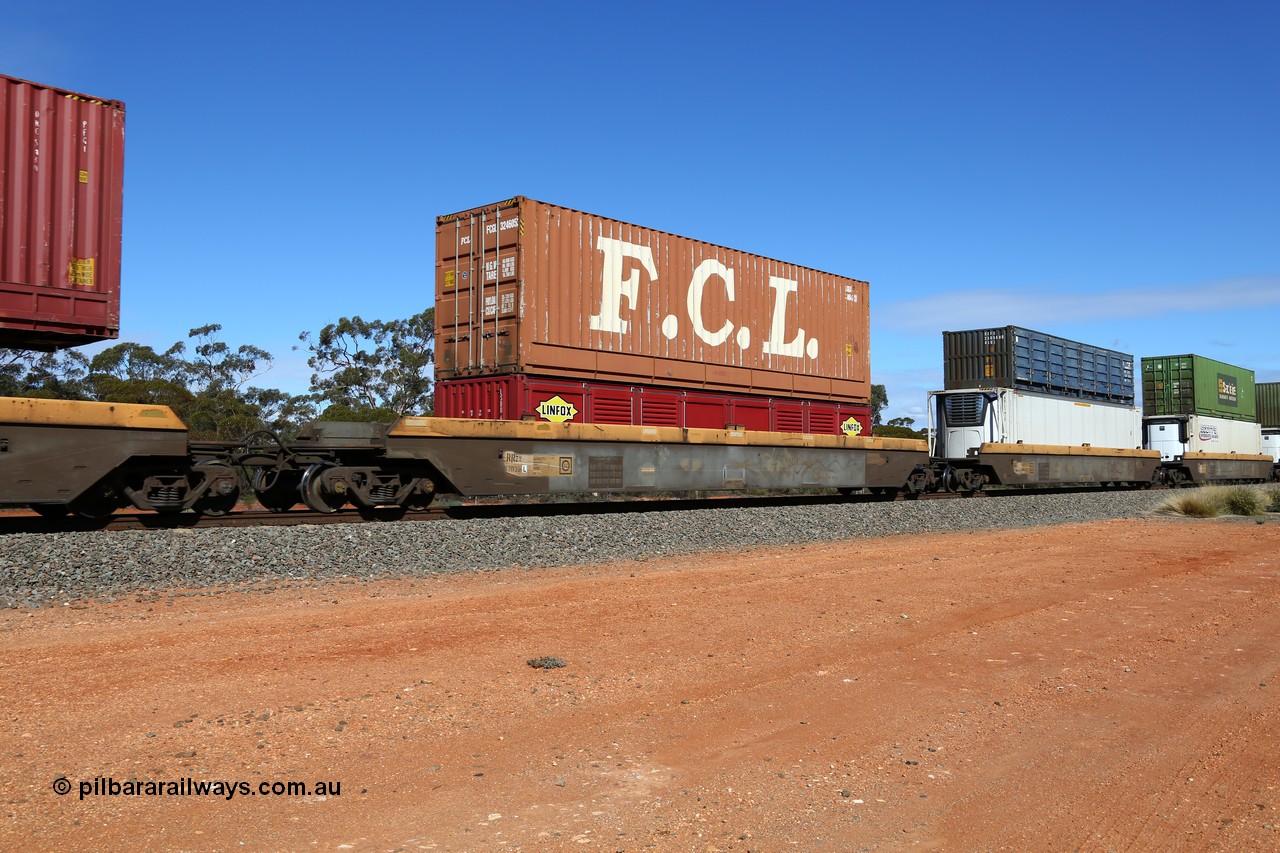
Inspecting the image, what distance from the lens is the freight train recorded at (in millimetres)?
9633

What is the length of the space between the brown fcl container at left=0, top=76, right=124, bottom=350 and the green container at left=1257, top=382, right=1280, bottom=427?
149 ft

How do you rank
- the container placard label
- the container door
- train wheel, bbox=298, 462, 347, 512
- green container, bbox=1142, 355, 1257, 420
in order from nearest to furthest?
train wheel, bbox=298, 462, 347, 512
green container, bbox=1142, 355, 1257, 420
the container placard label
the container door

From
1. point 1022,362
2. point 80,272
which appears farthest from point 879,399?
point 80,272

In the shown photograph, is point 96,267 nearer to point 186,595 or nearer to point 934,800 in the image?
point 186,595

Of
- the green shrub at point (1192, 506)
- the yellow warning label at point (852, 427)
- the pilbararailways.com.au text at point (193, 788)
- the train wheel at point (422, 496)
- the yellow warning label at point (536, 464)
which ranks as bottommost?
the pilbararailways.com.au text at point (193, 788)

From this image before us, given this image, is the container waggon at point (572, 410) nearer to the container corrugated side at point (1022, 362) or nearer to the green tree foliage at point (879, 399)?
the container corrugated side at point (1022, 362)

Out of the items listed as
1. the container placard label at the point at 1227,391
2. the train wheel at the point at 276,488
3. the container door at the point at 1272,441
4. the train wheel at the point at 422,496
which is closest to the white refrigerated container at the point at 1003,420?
the container placard label at the point at 1227,391

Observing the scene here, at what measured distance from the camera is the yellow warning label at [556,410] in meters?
13.8

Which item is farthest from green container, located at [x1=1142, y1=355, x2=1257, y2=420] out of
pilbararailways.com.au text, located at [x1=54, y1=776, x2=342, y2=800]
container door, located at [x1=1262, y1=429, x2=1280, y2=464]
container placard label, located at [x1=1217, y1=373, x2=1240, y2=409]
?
pilbararailways.com.au text, located at [x1=54, y1=776, x2=342, y2=800]

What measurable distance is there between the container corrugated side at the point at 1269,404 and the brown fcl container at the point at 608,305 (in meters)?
33.4

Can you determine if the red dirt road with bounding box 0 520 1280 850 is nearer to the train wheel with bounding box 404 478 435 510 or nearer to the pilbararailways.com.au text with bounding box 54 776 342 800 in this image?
the pilbararailways.com.au text with bounding box 54 776 342 800

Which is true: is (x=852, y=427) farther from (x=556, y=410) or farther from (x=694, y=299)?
(x=556, y=410)

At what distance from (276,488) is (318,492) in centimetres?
78

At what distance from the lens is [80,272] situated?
9.83m
